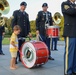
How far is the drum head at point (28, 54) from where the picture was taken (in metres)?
6.08

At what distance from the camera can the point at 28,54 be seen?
634cm

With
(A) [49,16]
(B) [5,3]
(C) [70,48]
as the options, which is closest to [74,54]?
(C) [70,48]

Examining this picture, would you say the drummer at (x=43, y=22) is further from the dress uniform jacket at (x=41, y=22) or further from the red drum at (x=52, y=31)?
the red drum at (x=52, y=31)

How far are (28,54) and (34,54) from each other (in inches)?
13.3

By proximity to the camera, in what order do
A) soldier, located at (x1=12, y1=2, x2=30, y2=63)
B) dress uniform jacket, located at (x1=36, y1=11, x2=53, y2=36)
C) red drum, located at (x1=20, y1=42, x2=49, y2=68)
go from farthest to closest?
dress uniform jacket, located at (x1=36, y1=11, x2=53, y2=36) < soldier, located at (x1=12, y1=2, x2=30, y2=63) < red drum, located at (x1=20, y1=42, x2=49, y2=68)

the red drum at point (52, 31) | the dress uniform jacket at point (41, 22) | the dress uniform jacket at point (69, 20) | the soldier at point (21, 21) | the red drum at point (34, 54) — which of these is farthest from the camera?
the dress uniform jacket at point (41, 22)

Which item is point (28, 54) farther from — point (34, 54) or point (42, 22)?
point (42, 22)

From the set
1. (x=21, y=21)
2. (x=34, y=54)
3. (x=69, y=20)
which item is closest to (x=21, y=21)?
(x=21, y=21)

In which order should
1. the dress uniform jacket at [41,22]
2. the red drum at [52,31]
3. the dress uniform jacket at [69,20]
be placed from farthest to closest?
the dress uniform jacket at [41,22] < the red drum at [52,31] < the dress uniform jacket at [69,20]

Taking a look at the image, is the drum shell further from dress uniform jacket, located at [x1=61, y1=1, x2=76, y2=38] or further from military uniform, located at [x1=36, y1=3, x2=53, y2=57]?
military uniform, located at [x1=36, y1=3, x2=53, y2=57]

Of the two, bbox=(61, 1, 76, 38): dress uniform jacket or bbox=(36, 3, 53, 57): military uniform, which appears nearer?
bbox=(61, 1, 76, 38): dress uniform jacket

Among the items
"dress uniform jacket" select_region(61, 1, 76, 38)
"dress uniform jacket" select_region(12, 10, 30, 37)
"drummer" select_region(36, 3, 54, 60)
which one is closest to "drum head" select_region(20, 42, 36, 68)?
"dress uniform jacket" select_region(12, 10, 30, 37)

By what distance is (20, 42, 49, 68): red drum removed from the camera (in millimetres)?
6012

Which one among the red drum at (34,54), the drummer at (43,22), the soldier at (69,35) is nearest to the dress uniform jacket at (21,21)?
the drummer at (43,22)
